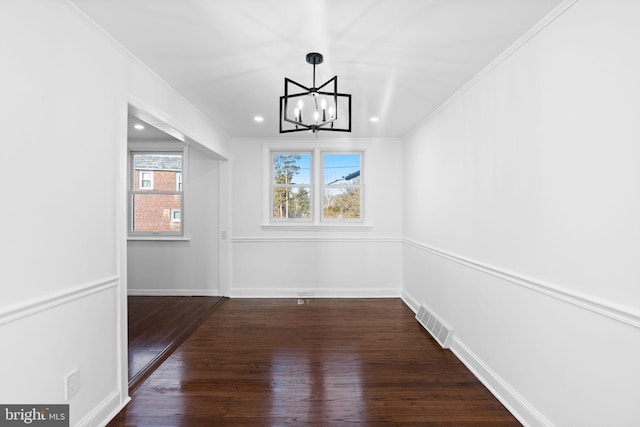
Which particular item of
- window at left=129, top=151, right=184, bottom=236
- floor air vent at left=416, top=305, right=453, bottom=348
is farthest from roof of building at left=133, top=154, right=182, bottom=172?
floor air vent at left=416, top=305, right=453, bottom=348

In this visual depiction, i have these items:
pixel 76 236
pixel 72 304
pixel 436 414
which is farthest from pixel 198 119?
pixel 436 414

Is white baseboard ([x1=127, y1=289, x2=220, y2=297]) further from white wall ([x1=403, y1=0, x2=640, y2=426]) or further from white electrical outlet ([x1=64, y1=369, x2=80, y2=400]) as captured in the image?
white wall ([x1=403, y1=0, x2=640, y2=426])

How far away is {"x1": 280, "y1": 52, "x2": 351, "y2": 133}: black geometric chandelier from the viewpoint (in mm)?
2189

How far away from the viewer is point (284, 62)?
7.93ft

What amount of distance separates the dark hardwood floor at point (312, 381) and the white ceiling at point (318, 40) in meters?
2.49

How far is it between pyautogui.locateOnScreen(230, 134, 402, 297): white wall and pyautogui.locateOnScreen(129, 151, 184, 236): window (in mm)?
957

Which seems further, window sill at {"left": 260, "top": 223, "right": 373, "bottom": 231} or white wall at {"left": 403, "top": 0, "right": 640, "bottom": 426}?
window sill at {"left": 260, "top": 223, "right": 373, "bottom": 231}

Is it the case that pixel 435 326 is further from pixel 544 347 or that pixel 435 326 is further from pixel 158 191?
pixel 158 191

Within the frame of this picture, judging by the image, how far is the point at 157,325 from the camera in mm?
3693

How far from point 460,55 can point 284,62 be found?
4.29ft

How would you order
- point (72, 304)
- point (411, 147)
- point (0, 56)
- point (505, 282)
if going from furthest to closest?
1. point (411, 147)
2. point (505, 282)
3. point (72, 304)
4. point (0, 56)

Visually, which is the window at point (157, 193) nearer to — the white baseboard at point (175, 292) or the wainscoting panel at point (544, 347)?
the white baseboard at point (175, 292)

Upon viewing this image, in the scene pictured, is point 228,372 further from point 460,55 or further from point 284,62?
point 460,55

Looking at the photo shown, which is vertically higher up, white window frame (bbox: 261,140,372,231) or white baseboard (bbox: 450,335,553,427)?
white window frame (bbox: 261,140,372,231)
